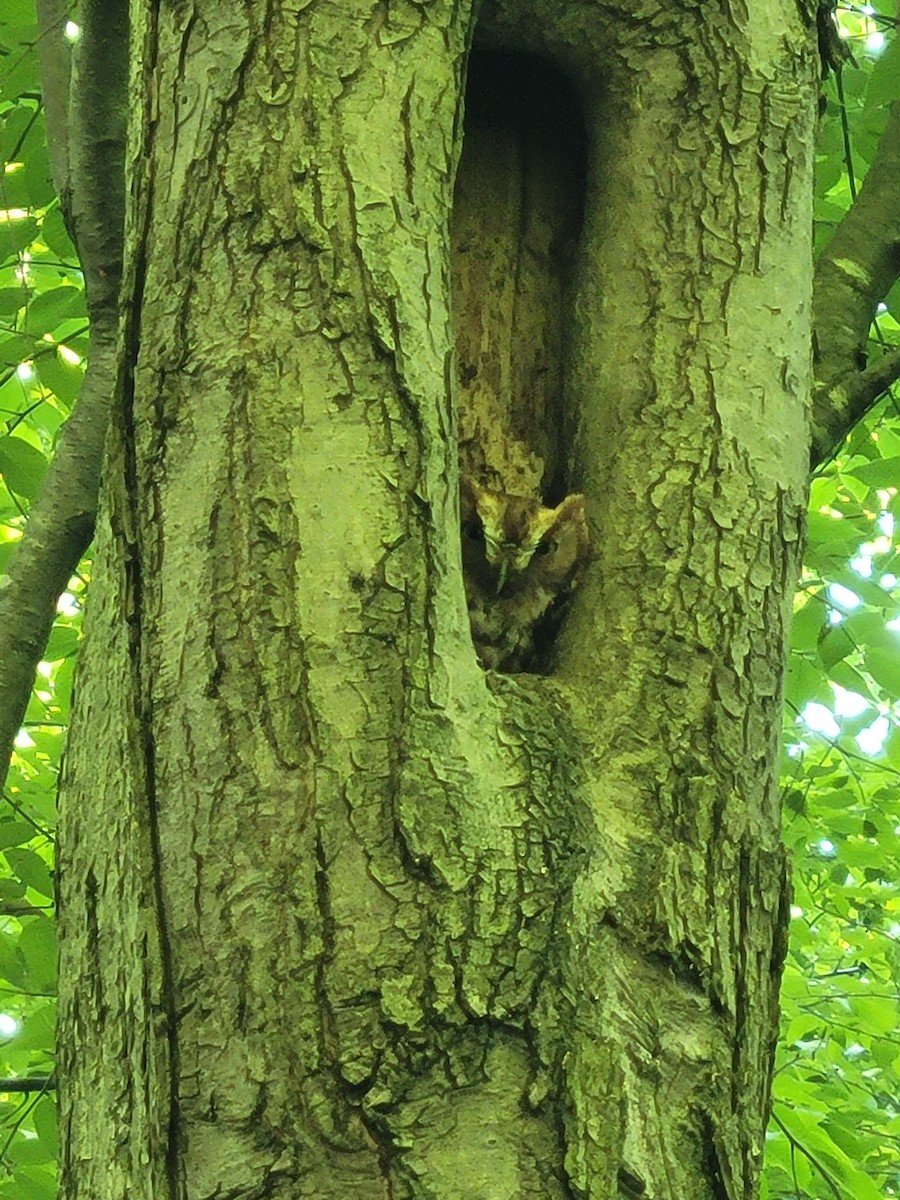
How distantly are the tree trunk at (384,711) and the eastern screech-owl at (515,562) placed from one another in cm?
7

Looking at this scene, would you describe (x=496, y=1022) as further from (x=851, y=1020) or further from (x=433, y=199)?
(x=851, y=1020)

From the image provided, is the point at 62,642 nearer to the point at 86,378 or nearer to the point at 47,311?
the point at 47,311

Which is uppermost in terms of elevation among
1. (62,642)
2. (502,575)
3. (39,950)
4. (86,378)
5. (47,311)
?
(47,311)

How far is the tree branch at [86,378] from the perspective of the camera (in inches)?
67.4

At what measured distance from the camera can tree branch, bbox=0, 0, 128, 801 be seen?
5.62ft

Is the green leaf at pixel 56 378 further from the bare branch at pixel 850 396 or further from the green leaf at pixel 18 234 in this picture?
the bare branch at pixel 850 396

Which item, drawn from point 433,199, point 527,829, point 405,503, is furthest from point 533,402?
point 527,829

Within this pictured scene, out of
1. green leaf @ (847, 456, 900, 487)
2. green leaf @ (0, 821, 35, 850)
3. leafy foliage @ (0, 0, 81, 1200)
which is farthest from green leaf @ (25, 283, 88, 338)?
green leaf @ (847, 456, 900, 487)

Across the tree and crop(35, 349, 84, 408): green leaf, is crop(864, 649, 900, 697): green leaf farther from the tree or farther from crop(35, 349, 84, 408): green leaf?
crop(35, 349, 84, 408): green leaf

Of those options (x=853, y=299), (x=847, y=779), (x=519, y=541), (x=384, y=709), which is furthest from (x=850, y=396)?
(x=847, y=779)

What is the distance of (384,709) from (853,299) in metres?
1.07

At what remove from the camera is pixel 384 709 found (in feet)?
3.90

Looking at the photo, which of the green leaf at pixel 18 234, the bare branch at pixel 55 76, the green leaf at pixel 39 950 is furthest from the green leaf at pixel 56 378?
the green leaf at pixel 39 950

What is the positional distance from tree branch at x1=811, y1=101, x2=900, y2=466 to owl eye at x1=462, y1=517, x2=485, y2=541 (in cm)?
47
